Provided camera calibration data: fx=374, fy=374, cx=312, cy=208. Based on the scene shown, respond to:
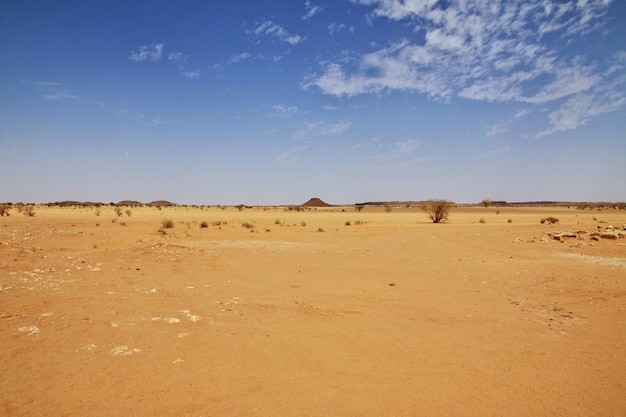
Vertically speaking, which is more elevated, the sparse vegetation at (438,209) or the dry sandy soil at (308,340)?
the sparse vegetation at (438,209)

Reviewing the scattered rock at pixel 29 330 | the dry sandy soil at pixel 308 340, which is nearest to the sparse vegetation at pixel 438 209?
the dry sandy soil at pixel 308 340

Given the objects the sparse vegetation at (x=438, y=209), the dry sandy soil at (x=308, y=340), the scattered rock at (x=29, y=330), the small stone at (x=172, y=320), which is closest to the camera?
the dry sandy soil at (x=308, y=340)

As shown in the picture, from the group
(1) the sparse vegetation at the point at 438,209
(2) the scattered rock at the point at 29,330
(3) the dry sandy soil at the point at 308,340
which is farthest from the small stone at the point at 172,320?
(1) the sparse vegetation at the point at 438,209

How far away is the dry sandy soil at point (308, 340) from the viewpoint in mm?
3748

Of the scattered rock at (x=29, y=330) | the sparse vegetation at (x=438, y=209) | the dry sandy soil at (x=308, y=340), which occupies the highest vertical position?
the sparse vegetation at (x=438, y=209)

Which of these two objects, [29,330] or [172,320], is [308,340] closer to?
[172,320]

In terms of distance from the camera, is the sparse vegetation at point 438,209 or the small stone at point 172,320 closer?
the small stone at point 172,320

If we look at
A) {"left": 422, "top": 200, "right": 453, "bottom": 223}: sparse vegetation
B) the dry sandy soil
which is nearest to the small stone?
the dry sandy soil

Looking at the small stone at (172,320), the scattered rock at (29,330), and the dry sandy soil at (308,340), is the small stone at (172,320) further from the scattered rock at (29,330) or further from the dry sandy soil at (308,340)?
the scattered rock at (29,330)

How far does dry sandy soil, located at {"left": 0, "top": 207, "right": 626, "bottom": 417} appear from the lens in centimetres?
375

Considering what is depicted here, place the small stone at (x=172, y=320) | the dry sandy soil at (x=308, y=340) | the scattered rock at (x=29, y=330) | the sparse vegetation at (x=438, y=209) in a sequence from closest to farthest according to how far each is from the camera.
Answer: the dry sandy soil at (x=308, y=340) < the scattered rock at (x=29, y=330) < the small stone at (x=172, y=320) < the sparse vegetation at (x=438, y=209)

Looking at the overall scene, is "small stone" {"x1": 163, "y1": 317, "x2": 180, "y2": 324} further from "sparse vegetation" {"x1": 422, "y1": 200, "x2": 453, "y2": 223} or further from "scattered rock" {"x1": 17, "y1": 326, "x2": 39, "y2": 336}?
"sparse vegetation" {"x1": 422, "y1": 200, "x2": 453, "y2": 223}

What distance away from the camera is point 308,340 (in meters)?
5.31

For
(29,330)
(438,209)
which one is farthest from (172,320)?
(438,209)
